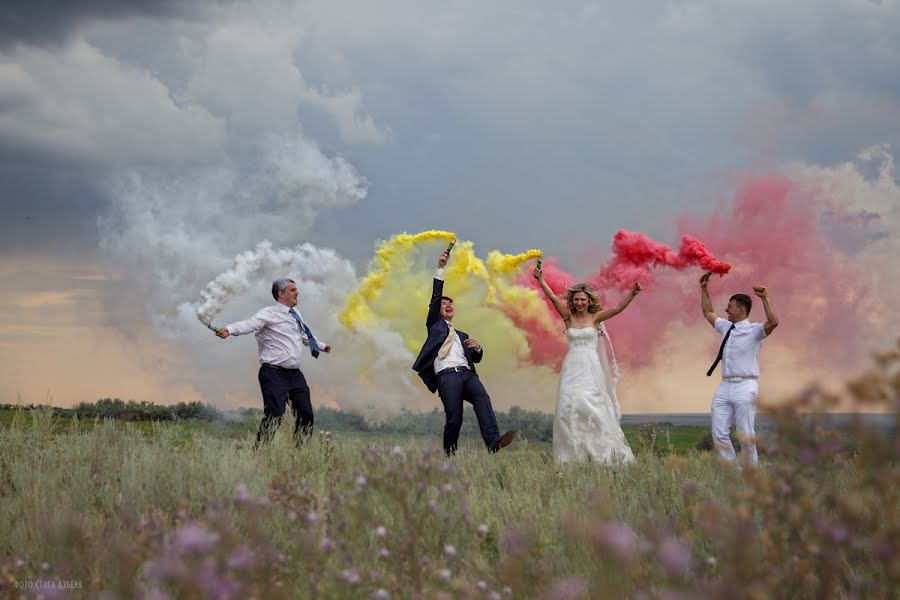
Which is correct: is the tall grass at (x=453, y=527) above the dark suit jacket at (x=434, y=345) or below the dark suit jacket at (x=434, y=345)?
below

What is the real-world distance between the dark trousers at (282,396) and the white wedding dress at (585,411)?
3.53 m

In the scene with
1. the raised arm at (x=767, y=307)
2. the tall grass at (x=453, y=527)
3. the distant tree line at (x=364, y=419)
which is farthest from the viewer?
the distant tree line at (x=364, y=419)

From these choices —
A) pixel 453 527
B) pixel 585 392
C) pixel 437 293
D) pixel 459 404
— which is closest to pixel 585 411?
pixel 585 392

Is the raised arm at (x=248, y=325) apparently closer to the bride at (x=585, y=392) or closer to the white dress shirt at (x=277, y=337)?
the white dress shirt at (x=277, y=337)

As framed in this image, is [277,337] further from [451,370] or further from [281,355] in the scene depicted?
[451,370]

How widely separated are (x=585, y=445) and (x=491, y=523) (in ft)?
16.8

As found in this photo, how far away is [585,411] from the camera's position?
10148mm

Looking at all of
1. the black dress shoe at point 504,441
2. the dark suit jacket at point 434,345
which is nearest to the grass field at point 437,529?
the black dress shoe at point 504,441

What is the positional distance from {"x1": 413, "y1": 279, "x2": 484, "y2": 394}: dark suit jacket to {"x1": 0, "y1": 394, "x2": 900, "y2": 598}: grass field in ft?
8.66

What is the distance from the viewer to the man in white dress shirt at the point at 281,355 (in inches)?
421

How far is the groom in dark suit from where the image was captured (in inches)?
424

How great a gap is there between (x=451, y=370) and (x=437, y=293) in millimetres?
1103

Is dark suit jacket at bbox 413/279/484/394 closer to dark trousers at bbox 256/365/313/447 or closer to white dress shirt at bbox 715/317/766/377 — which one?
dark trousers at bbox 256/365/313/447

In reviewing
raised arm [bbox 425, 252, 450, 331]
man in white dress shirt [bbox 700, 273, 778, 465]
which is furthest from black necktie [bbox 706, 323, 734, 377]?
raised arm [bbox 425, 252, 450, 331]
